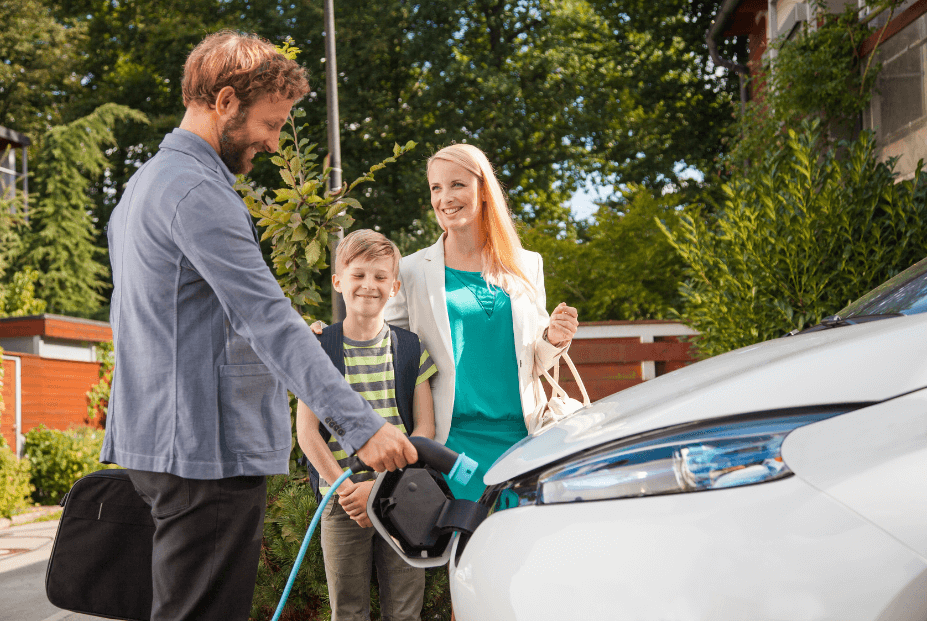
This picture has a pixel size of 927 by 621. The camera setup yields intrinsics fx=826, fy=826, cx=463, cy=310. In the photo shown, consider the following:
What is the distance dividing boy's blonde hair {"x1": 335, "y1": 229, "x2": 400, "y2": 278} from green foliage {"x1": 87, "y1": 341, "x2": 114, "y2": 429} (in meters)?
14.0

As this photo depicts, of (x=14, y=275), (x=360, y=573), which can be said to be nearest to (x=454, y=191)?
(x=360, y=573)

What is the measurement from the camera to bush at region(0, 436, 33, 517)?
402 inches

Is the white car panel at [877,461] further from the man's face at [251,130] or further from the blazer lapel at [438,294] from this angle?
the blazer lapel at [438,294]

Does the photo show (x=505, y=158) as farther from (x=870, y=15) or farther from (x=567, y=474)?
(x=567, y=474)

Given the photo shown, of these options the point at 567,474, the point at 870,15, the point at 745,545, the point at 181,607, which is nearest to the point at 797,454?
the point at 745,545

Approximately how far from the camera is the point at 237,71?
6.00 feet

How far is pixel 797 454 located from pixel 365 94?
69.7ft

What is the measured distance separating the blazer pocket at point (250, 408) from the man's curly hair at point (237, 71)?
606 mm

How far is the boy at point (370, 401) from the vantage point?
2586 mm

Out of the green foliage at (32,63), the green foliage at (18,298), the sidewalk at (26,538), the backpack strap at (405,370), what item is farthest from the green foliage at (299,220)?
the green foliage at (32,63)

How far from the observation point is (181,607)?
1.73 meters

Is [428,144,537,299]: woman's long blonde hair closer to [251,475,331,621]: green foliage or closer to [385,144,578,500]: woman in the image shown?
[385,144,578,500]: woman

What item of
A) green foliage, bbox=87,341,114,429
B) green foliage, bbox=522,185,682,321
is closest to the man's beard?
green foliage, bbox=522,185,682,321

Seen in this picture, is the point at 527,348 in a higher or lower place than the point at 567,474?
higher
